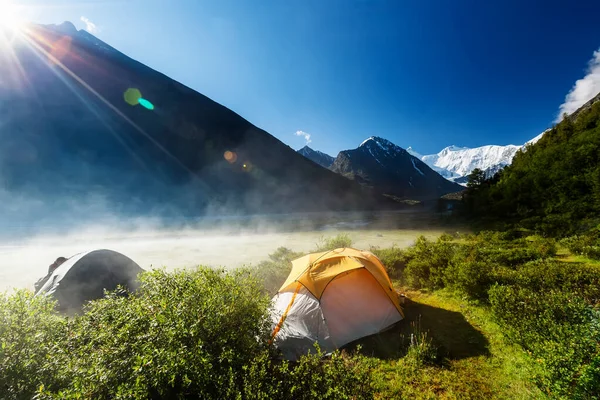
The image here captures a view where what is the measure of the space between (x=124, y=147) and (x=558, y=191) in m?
136

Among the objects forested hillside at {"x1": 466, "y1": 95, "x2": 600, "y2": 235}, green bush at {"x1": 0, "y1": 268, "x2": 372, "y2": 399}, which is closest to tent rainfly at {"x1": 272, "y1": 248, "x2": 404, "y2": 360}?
green bush at {"x1": 0, "y1": 268, "x2": 372, "y2": 399}

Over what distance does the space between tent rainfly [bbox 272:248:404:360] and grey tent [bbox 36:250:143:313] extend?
7405 millimetres

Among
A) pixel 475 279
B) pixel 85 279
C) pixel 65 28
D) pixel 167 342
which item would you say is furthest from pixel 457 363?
pixel 65 28

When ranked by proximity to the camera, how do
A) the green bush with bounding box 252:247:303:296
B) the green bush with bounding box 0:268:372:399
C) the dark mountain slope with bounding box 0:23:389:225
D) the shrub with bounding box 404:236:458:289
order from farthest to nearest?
the dark mountain slope with bounding box 0:23:389:225, the green bush with bounding box 252:247:303:296, the shrub with bounding box 404:236:458:289, the green bush with bounding box 0:268:372:399

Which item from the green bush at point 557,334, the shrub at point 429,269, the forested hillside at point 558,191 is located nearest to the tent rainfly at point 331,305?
the green bush at point 557,334

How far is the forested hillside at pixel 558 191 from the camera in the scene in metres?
21.6

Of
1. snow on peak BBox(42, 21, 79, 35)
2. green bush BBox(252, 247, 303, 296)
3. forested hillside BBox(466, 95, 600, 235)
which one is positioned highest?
snow on peak BBox(42, 21, 79, 35)

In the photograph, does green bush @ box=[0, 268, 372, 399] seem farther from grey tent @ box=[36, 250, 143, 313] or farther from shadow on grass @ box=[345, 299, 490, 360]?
grey tent @ box=[36, 250, 143, 313]

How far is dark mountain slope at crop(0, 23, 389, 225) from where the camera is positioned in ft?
262

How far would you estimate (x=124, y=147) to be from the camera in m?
106

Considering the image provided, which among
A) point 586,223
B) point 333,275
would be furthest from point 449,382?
point 586,223

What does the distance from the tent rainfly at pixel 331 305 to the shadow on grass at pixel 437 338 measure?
0.28 m

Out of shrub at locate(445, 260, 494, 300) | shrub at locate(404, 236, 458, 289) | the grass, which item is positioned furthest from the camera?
shrub at locate(404, 236, 458, 289)

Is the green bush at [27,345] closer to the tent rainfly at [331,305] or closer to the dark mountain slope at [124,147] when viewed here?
the tent rainfly at [331,305]
